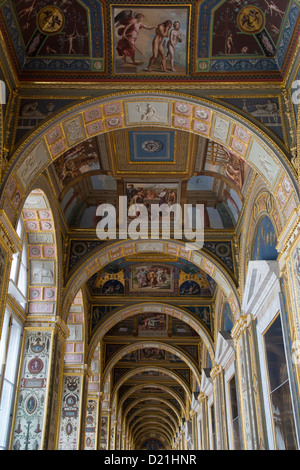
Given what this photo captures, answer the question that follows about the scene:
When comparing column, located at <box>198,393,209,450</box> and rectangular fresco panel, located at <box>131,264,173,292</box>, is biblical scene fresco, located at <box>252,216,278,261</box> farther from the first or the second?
column, located at <box>198,393,209,450</box>

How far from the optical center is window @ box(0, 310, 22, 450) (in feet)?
40.1

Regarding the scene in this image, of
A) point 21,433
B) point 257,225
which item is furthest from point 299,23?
point 21,433

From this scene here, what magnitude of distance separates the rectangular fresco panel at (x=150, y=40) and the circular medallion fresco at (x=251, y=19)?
107cm

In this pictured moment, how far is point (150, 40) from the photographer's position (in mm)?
9875

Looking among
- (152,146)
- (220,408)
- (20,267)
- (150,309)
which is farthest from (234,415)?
(152,146)

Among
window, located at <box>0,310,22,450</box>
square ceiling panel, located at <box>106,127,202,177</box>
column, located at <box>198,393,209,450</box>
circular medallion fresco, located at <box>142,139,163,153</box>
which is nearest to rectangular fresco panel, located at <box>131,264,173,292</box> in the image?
column, located at <box>198,393,209,450</box>

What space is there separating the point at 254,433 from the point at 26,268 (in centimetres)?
762

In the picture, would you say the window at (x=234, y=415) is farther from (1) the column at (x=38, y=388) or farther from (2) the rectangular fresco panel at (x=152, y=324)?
(2) the rectangular fresco panel at (x=152, y=324)

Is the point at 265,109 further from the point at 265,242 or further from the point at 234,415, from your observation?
the point at 234,415

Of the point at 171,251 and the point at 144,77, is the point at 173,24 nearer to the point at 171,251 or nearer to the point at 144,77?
the point at 144,77

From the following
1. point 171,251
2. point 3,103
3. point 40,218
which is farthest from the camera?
point 171,251

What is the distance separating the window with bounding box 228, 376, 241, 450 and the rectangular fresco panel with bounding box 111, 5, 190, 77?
32.9 feet

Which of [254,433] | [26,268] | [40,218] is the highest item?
[40,218]

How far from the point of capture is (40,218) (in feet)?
Result: 44.7
